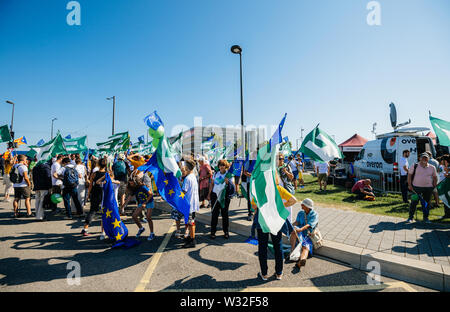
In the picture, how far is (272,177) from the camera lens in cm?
323

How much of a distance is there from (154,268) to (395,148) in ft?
38.1

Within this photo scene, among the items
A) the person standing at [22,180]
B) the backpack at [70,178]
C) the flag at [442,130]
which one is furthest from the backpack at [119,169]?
the flag at [442,130]

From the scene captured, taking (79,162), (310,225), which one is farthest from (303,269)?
(79,162)

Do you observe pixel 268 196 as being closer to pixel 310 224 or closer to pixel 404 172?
pixel 310 224

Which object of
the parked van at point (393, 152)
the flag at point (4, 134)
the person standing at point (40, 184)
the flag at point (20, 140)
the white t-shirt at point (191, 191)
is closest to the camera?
the white t-shirt at point (191, 191)

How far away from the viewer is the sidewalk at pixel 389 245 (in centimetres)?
322

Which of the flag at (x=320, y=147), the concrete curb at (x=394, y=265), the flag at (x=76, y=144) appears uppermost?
the flag at (x=76, y=144)

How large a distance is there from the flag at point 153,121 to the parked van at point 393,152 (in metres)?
10.2

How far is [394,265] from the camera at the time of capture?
→ 133 inches

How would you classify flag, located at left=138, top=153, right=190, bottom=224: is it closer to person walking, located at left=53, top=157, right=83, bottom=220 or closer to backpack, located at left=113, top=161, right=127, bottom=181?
backpack, located at left=113, top=161, right=127, bottom=181

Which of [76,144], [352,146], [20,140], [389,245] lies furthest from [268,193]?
[352,146]

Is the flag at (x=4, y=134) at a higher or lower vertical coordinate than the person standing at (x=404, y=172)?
higher

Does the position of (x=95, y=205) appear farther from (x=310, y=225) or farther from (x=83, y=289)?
(x=310, y=225)

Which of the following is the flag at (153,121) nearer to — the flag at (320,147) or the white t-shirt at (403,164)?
the flag at (320,147)
